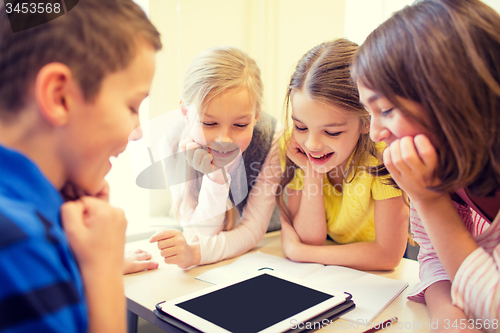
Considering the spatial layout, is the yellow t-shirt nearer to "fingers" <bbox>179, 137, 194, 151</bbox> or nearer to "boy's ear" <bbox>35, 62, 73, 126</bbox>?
"fingers" <bbox>179, 137, 194, 151</bbox>

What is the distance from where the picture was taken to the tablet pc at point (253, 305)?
550 mm

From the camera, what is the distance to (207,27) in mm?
1931

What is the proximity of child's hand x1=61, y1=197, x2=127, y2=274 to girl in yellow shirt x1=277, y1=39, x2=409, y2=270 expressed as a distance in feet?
1.92

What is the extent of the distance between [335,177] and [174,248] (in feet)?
1.77

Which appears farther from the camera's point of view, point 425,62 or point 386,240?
point 386,240

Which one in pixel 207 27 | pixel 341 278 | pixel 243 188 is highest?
pixel 207 27

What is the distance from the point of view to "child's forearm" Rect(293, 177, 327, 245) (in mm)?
1032

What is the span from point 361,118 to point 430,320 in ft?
1.66

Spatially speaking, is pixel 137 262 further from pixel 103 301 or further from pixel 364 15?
pixel 364 15

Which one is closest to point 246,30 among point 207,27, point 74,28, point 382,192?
point 207,27

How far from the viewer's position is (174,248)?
0.84 meters

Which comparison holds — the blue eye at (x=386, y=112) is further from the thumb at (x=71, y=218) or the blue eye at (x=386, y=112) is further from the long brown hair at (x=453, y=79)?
the thumb at (x=71, y=218)

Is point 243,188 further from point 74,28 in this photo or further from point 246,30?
point 246,30

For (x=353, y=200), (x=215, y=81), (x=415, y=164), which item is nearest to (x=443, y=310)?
(x=415, y=164)
